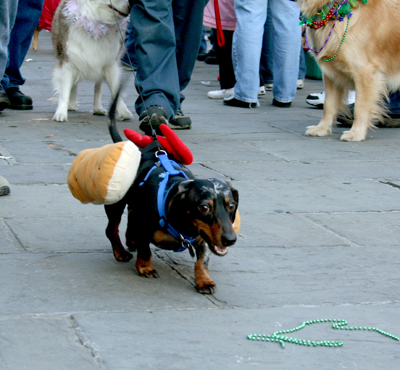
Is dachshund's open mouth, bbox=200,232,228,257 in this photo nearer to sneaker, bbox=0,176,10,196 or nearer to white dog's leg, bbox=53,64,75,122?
sneaker, bbox=0,176,10,196

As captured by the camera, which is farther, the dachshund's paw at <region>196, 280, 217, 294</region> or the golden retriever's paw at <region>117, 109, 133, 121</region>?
the golden retriever's paw at <region>117, 109, 133, 121</region>

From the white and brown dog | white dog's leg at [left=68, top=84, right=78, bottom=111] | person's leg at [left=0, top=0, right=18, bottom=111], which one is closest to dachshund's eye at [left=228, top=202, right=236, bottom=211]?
person's leg at [left=0, top=0, right=18, bottom=111]

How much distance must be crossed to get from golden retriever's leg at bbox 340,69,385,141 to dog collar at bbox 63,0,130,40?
6.53 feet

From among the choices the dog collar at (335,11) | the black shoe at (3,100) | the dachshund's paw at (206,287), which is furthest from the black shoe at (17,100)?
the dachshund's paw at (206,287)

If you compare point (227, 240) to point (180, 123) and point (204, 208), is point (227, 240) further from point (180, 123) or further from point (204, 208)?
point (180, 123)

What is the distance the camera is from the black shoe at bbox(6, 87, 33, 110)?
228 inches

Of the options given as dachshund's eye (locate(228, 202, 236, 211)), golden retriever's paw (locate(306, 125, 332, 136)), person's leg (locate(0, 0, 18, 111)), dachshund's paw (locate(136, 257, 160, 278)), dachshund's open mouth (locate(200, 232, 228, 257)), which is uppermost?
person's leg (locate(0, 0, 18, 111))

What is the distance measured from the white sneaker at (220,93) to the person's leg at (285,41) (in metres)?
0.71

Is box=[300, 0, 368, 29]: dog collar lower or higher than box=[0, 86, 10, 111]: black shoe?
higher

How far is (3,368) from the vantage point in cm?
167

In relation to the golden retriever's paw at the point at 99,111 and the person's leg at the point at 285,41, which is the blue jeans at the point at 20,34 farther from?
the person's leg at the point at 285,41

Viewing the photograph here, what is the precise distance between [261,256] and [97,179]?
763 mm

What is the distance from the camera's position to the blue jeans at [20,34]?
566 cm

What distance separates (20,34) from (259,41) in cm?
217
